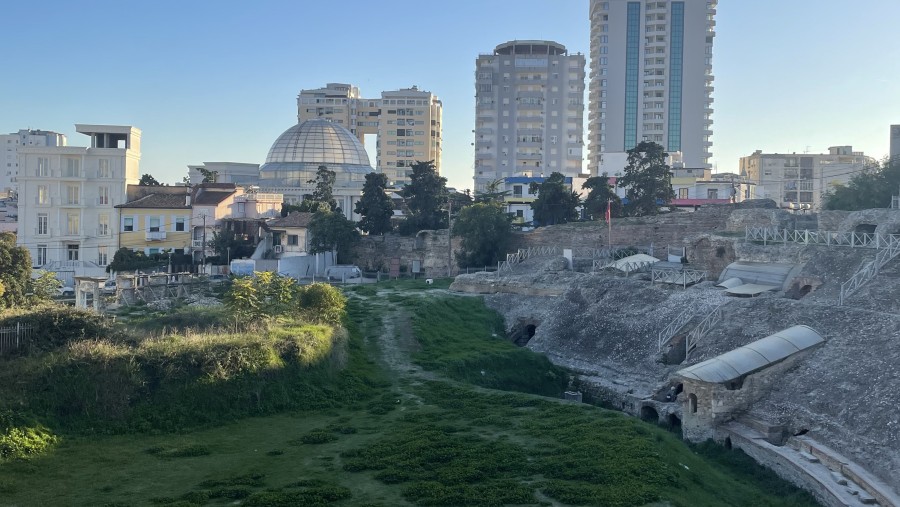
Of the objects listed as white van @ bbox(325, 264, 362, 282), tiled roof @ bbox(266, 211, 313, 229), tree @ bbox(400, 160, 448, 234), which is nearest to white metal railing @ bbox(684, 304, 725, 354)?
white van @ bbox(325, 264, 362, 282)

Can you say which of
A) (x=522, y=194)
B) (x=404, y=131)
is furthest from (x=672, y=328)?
(x=404, y=131)

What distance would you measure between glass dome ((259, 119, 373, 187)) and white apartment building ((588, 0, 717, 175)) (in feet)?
92.9

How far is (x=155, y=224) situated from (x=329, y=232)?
1119 centimetres

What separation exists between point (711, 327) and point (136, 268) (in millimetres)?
32997

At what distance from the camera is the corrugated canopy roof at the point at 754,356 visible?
78.3 ft

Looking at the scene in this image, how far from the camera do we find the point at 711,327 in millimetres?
29969

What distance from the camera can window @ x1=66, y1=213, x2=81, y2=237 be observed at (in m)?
53.6

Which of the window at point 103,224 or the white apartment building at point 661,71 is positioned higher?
the white apartment building at point 661,71

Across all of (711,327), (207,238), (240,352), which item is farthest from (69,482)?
(207,238)

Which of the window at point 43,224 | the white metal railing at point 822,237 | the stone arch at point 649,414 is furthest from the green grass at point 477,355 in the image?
the window at point 43,224

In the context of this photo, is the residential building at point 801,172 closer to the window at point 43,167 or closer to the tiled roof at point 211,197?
the tiled roof at point 211,197

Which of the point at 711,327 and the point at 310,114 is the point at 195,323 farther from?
the point at 310,114

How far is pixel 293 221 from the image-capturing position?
55.9m

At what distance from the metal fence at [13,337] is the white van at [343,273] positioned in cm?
3002
